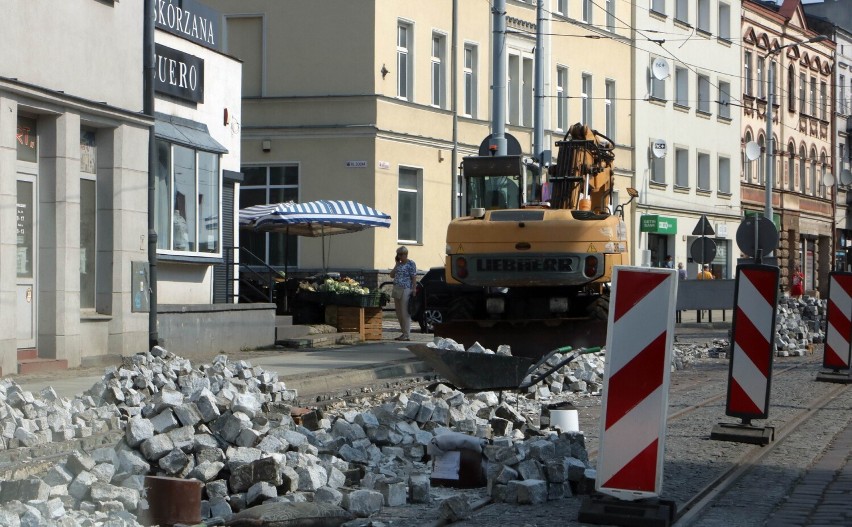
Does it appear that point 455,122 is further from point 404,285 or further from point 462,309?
point 462,309

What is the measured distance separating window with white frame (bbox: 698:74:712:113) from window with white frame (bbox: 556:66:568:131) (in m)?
12.7

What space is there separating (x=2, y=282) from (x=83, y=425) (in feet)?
19.8

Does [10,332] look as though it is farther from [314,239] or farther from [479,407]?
[314,239]

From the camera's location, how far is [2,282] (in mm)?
16188

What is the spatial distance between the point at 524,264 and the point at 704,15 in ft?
123

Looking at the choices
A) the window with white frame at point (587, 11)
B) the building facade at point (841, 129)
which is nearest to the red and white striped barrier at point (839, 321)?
the window with white frame at point (587, 11)

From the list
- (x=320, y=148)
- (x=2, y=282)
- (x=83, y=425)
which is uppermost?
(x=320, y=148)

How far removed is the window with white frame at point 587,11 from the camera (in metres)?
Answer: 45.2

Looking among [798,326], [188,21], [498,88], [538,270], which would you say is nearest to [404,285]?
[498,88]

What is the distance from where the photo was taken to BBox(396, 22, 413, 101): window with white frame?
116ft

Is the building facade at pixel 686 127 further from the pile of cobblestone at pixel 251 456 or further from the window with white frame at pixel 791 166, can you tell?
the pile of cobblestone at pixel 251 456

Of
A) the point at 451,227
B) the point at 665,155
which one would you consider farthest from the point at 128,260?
the point at 665,155

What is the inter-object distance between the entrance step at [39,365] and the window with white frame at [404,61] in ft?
63.3

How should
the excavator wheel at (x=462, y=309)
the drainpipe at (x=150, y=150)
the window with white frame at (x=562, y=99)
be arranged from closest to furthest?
the drainpipe at (x=150, y=150), the excavator wheel at (x=462, y=309), the window with white frame at (x=562, y=99)
